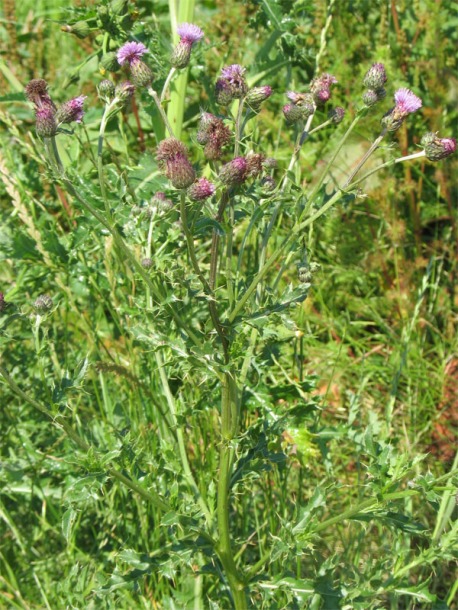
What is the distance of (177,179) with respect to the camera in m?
1.55

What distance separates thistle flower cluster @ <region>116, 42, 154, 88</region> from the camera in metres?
1.79

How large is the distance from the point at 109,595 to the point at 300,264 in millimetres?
947

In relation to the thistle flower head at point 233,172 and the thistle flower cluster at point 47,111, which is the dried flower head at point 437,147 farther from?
the thistle flower cluster at point 47,111

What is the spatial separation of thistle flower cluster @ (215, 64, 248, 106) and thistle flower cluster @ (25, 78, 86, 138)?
33 cm

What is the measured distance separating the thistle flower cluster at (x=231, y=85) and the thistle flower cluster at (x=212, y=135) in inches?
5.1

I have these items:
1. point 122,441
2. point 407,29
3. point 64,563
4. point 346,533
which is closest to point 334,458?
point 346,533

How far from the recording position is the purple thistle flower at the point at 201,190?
156 centimetres

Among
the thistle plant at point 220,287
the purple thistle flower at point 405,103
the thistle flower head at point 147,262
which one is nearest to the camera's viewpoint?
the thistle plant at point 220,287

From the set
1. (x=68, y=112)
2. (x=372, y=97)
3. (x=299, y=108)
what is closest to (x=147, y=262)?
(x=68, y=112)

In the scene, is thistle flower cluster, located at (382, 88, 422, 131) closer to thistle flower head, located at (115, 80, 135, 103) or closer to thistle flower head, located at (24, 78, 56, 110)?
thistle flower head, located at (115, 80, 135, 103)

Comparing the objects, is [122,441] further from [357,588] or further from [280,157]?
[280,157]

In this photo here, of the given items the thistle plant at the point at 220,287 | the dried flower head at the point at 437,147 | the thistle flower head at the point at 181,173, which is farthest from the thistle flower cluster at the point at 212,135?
the dried flower head at the point at 437,147

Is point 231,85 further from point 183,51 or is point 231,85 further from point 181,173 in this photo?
point 181,173

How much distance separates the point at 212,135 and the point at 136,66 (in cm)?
29
